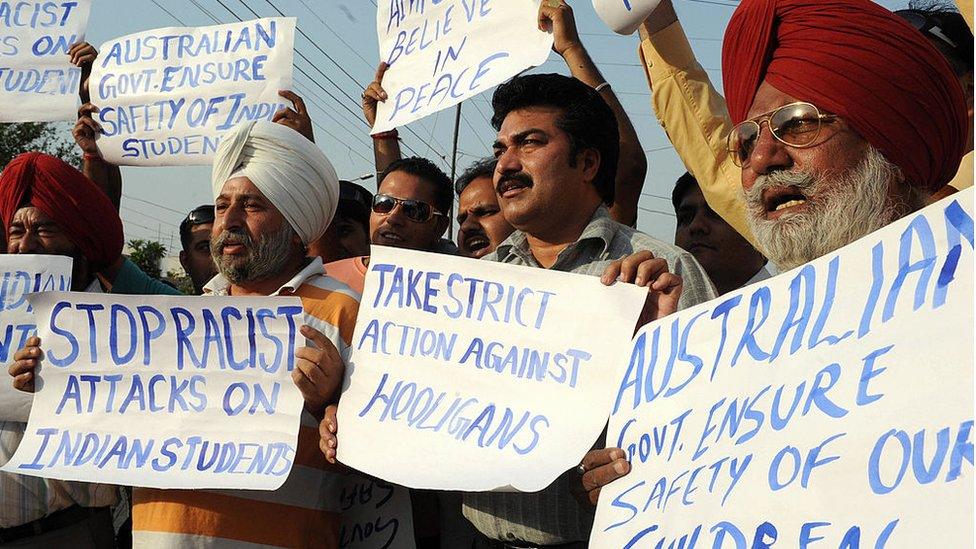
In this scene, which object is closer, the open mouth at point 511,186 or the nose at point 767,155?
the nose at point 767,155

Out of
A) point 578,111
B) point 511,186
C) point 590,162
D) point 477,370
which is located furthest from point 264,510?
point 578,111

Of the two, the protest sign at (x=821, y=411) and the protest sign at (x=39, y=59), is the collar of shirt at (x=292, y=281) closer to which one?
the protest sign at (x=821, y=411)

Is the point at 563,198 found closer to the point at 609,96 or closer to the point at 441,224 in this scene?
the point at 609,96

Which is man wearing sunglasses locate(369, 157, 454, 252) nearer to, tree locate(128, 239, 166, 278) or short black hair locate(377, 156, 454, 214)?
short black hair locate(377, 156, 454, 214)

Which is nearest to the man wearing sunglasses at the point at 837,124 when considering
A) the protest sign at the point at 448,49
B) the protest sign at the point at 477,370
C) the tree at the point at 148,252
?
the protest sign at the point at 477,370

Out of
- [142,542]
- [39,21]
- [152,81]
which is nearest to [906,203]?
[142,542]

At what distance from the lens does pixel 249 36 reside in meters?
4.32

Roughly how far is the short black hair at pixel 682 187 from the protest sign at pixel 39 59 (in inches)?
118

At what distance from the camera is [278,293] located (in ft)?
10.1

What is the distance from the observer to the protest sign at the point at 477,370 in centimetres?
221

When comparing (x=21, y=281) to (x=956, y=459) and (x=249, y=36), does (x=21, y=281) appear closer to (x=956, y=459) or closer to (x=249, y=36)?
(x=249, y=36)

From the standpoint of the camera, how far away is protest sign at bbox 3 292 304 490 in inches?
108

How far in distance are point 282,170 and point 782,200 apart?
1892mm

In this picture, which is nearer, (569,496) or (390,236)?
(569,496)
